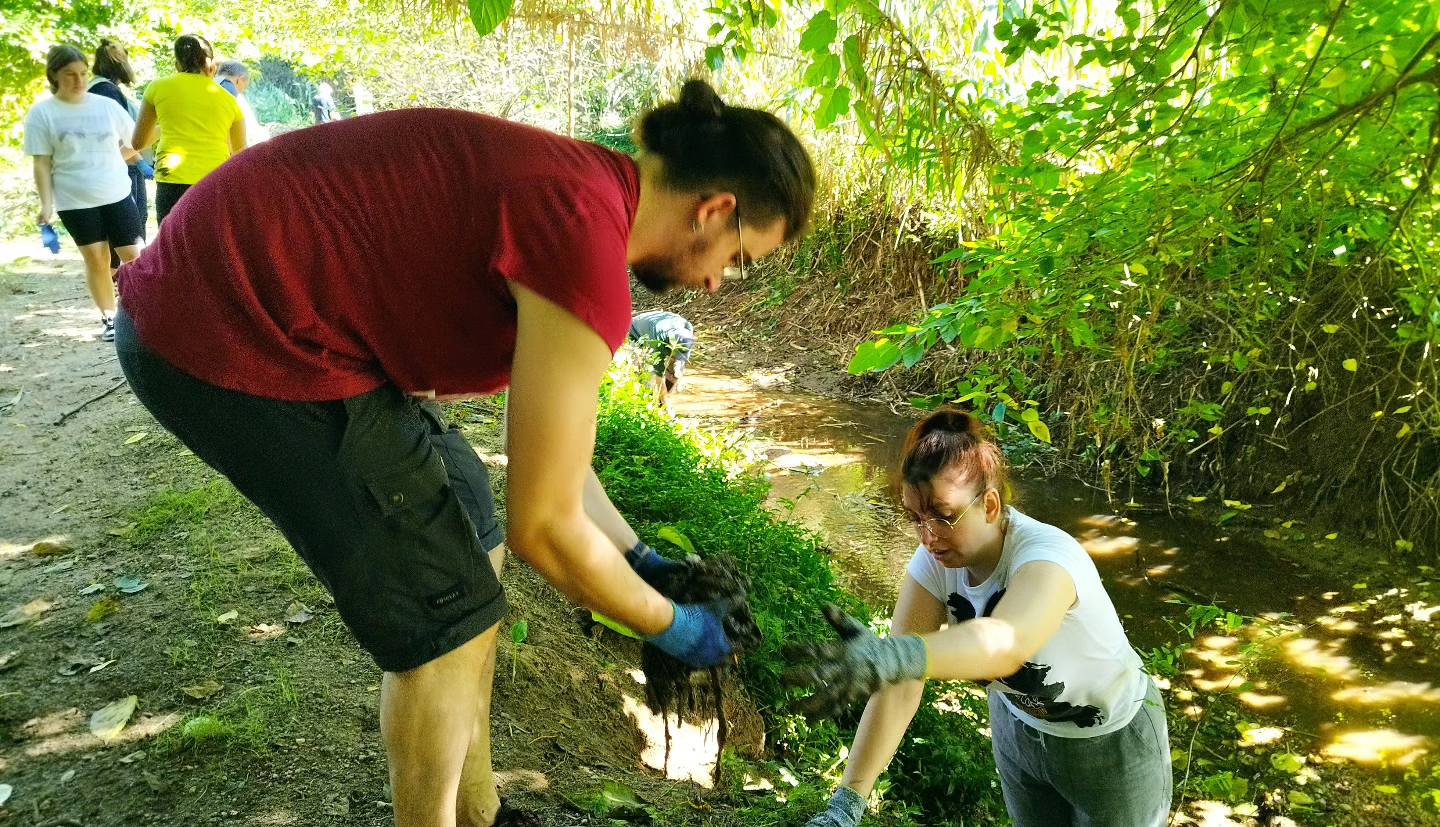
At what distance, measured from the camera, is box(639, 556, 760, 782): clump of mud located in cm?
176

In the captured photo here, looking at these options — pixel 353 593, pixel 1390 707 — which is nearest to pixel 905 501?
pixel 353 593

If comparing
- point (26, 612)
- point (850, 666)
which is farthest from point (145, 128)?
point (850, 666)

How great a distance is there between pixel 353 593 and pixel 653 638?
1.68 feet

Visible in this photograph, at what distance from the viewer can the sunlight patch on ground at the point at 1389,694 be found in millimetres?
3863

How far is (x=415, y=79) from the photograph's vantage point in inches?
478

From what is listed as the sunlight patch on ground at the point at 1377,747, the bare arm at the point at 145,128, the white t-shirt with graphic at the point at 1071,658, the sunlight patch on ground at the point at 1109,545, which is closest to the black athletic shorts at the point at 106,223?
the bare arm at the point at 145,128

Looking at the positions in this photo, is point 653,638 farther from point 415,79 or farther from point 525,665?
point 415,79

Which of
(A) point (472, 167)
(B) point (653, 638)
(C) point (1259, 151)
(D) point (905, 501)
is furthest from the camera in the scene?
(C) point (1259, 151)

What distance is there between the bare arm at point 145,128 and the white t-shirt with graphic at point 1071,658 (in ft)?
16.0

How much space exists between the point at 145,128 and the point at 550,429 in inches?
190

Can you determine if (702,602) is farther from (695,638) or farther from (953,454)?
(953,454)

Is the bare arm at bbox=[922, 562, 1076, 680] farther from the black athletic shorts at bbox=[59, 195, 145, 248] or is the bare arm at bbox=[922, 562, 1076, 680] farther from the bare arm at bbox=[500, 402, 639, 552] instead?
the black athletic shorts at bbox=[59, 195, 145, 248]

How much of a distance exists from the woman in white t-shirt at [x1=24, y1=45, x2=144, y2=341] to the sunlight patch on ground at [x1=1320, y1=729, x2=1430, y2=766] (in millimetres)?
6484

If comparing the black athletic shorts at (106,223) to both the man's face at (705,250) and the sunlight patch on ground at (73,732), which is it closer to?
the sunlight patch on ground at (73,732)
